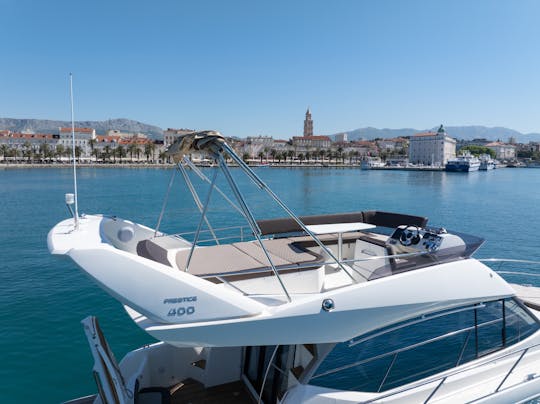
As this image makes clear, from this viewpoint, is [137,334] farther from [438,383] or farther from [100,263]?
[438,383]

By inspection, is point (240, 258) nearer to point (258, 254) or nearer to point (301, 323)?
point (258, 254)

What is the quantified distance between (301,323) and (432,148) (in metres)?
181

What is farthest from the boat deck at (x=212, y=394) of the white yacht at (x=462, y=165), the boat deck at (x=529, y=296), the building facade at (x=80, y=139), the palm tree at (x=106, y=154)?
the building facade at (x=80, y=139)

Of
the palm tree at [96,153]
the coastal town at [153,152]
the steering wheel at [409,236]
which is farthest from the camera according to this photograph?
the palm tree at [96,153]

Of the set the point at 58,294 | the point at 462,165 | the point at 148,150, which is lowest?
the point at 58,294

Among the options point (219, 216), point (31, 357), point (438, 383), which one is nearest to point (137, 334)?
point (31, 357)

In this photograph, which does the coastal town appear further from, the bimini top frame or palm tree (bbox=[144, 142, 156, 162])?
the bimini top frame

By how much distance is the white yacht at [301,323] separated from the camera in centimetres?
365

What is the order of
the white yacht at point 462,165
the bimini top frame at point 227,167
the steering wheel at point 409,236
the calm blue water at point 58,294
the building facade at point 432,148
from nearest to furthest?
the bimini top frame at point 227,167 → the steering wheel at point 409,236 → the calm blue water at point 58,294 → the white yacht at point 462,165 → the building facade at point 432,148

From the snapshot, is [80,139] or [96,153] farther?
[80,139]

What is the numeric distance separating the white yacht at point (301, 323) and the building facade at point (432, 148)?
170134mm

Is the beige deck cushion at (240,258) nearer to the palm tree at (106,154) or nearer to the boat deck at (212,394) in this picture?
the boat deck at (212,394)

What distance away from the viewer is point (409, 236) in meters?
5.75

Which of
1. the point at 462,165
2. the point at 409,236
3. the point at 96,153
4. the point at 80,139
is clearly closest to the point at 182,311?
the point at 409,236
